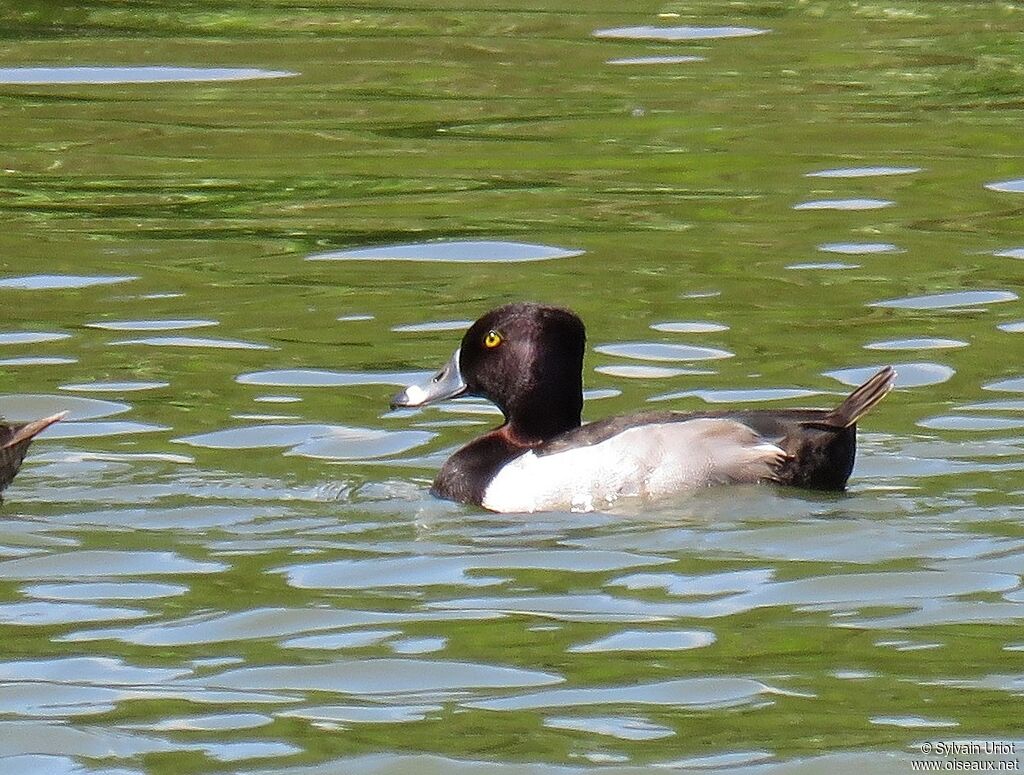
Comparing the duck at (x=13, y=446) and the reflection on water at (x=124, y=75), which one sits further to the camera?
the reflection on water at (x=124, y=75)

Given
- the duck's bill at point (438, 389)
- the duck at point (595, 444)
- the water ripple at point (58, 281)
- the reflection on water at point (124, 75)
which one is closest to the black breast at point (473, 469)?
the duck at point (595, 444)

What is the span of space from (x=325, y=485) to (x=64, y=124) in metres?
7.84

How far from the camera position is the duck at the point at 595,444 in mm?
8609

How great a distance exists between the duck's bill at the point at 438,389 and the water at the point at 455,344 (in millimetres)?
254

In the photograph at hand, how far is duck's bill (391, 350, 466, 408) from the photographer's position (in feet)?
31.8

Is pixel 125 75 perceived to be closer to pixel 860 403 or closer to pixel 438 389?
pixel 438 389

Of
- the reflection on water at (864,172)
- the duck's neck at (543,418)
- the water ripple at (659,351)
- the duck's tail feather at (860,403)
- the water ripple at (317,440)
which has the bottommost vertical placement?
the water ripple at (659,351)

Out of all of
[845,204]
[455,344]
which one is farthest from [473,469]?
[845,204]

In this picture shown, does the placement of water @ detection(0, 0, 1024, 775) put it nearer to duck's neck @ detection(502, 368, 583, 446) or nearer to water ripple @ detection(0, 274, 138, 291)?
water ripple @ detection(0, 274, 138, 291)

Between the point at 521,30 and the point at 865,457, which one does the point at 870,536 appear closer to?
the point at 865,457

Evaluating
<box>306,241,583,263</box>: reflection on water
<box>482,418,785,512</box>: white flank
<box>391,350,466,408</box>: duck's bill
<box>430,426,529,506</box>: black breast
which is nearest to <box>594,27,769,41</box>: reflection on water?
<box>306,241,583,263</box>: reflection on water

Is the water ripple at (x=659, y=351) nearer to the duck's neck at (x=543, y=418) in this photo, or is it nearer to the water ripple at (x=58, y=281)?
the duck's neck at (x=543, y=418)

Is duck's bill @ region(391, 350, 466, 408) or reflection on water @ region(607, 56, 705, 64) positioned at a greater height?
reflection on water @ region(607, 56, 705, 64)

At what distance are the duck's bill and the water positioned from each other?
25 cm
